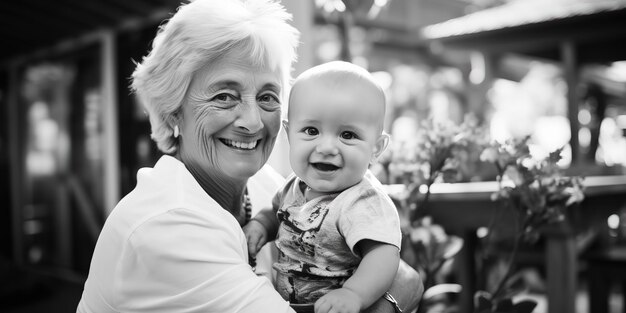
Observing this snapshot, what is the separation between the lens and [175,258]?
1144 millimetres

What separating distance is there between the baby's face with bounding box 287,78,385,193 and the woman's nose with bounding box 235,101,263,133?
0.15 metres

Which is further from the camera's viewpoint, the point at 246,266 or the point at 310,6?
the point at 310,6

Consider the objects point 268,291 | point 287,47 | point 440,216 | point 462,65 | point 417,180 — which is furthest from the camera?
point 462,65

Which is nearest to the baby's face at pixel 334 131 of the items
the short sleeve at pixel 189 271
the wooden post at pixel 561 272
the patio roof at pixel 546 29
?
the short sleeve at pixel 189 271

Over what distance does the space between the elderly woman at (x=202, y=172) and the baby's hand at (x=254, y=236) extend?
0.25 feet

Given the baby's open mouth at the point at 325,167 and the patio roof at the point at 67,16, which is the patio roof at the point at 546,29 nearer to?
the patio roof at the point at 67,16

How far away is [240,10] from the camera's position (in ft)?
4.68

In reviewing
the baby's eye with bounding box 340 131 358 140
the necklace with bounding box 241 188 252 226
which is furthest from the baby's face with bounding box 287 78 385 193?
the necklace with bounding box 241 188 252 226

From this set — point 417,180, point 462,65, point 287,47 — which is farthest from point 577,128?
point 287,47

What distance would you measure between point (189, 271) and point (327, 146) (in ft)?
1.28

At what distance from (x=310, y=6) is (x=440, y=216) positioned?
148 centimetres

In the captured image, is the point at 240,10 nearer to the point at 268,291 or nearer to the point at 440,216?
the point at 268,291

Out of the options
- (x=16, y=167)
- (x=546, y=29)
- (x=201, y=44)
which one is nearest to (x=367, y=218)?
(x=201, y=44)

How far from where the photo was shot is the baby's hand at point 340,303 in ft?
3.48
